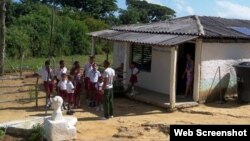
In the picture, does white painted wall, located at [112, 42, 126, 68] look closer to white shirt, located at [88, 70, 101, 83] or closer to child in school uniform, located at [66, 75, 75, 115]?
white shirt, located at [88, 70, 101, 83]

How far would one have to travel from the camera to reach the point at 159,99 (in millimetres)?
14062

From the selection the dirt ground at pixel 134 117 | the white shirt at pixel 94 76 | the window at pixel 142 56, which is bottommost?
the dirt ground at pixel 134 117

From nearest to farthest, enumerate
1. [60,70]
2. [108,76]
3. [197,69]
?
[108,76], [60,70], [197,69]

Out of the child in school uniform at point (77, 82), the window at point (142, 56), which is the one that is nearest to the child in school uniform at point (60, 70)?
the child in school uniform at point (77, 82)

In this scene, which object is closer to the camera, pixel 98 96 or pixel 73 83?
pixel 73 83

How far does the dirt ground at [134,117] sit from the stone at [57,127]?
1.13 feet

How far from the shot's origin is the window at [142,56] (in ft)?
52.4

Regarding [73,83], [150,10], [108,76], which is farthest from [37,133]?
[150,10]

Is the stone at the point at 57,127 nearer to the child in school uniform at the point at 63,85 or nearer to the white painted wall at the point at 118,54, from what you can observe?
the child in school uniform at the point at 63,85

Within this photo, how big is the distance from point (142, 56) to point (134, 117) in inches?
181

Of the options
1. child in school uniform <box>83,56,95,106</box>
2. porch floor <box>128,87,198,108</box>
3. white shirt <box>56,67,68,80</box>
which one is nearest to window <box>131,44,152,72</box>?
porch floor <box>128,87,198,108</box>

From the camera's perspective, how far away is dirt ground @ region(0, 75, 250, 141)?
10.2m

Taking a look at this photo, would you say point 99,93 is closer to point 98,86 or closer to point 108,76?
point 98,86

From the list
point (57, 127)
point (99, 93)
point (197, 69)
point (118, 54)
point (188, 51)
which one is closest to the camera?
point (57, 127)
